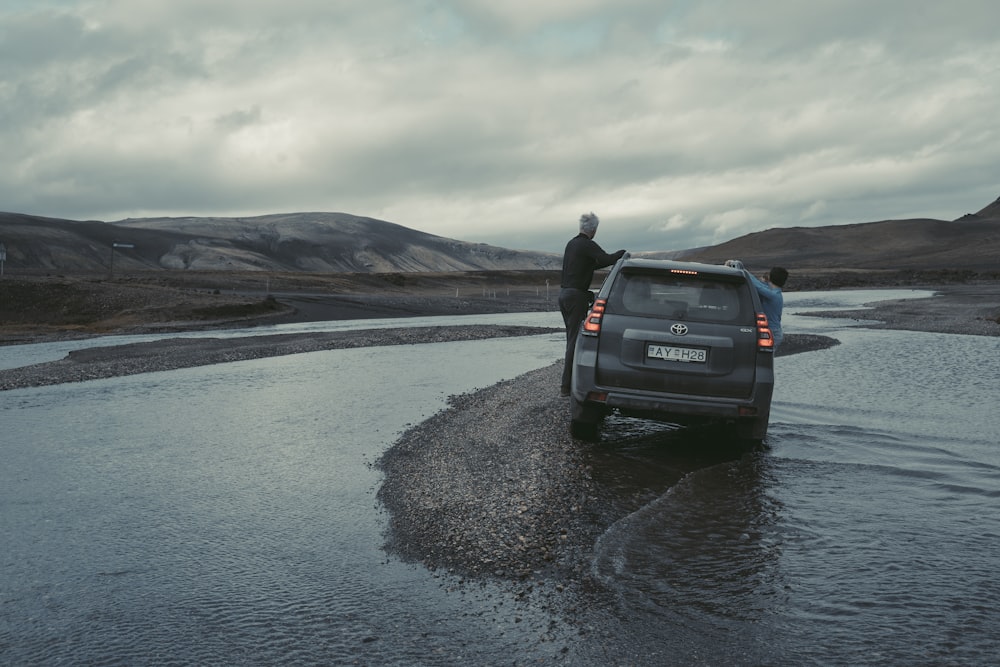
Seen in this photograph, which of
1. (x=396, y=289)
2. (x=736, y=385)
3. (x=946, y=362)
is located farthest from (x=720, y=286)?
(x=396, y=289)

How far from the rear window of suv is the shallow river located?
1.64 metres

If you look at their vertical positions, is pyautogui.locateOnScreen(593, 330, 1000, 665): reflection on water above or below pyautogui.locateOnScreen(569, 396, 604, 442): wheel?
below

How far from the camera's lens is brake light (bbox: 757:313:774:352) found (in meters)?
8.27

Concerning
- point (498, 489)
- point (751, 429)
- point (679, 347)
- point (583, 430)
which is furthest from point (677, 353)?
point (498, 489)

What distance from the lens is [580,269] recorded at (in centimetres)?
1070

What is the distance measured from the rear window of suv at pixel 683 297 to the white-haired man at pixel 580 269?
1.95 meters

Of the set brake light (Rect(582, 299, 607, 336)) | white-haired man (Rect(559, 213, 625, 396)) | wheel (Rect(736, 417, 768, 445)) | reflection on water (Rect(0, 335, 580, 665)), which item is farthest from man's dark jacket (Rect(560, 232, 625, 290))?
reflection on water (Rect(0, 335, 580, 665))

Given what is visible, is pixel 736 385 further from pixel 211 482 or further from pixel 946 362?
pixel 946 362

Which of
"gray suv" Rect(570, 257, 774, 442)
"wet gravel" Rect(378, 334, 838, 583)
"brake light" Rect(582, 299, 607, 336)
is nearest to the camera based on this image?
"wet gravel" Rect(378, 334, 838, 583)

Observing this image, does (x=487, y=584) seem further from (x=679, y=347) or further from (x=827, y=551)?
(x=679, y=347)

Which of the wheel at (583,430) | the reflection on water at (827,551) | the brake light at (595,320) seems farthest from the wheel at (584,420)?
the brake light at (595,320)

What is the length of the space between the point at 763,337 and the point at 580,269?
306 centimetres

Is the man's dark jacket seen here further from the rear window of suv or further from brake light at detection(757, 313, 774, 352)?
brake light at detection(757, 313, 774, 352)

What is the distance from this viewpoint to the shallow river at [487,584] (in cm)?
429
